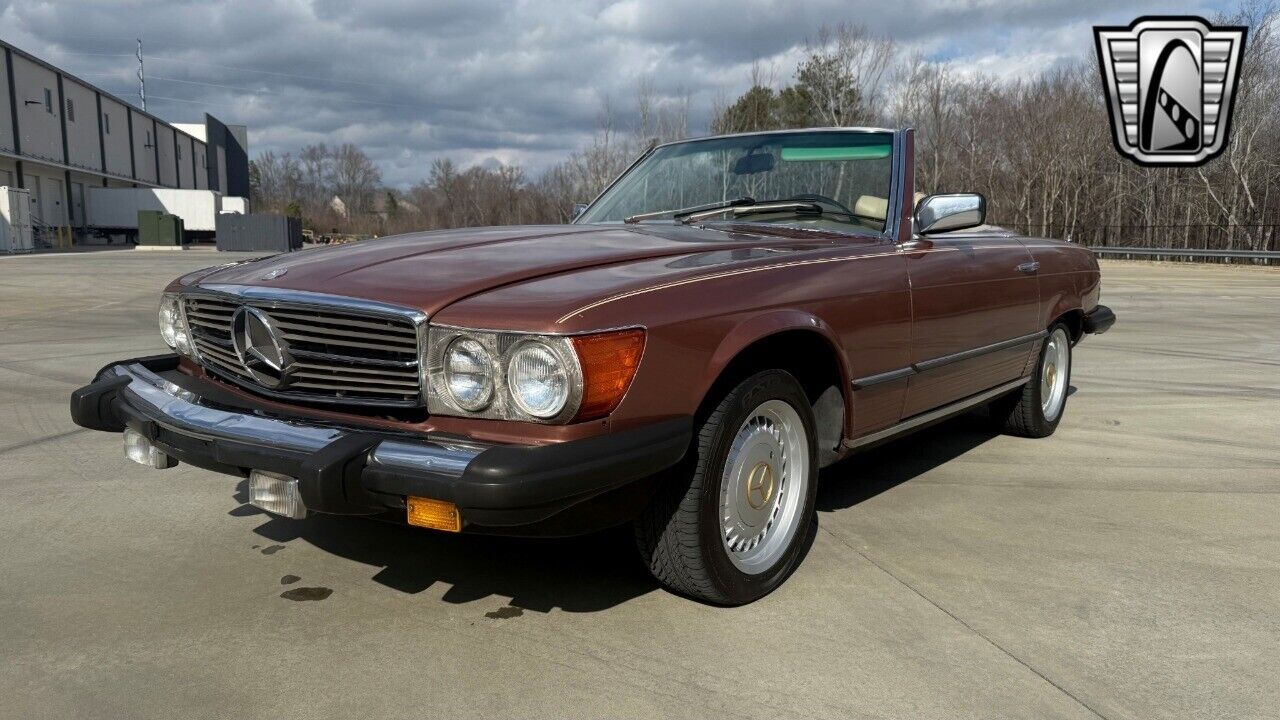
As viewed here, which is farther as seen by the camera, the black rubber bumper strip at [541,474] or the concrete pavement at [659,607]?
the concrete pavement at [659,607]

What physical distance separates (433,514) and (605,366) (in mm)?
564

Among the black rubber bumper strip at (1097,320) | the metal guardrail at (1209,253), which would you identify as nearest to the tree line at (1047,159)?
the metal guardrail at (1209,253)

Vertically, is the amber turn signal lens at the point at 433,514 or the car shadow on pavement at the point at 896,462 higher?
the amber turn signal lens at the point at 433,514

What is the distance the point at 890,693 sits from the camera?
2295mm

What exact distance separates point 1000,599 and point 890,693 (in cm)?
79

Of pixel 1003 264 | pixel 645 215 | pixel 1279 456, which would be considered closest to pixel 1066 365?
pixel 1279 456

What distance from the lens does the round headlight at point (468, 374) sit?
2.31 m

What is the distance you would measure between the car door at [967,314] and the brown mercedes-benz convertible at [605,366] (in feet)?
0.06

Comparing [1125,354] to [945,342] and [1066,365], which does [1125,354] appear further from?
[945,342]

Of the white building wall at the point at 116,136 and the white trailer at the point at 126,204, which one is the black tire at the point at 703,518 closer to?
the white trailer at the point at 126,204

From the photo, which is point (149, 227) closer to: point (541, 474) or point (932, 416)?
point (932, 416)

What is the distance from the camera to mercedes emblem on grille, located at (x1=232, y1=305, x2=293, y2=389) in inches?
105

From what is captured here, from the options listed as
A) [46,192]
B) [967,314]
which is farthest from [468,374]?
[46,192]

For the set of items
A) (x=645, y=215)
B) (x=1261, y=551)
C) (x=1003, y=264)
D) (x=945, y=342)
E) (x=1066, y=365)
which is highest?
(x=645, y=215)
